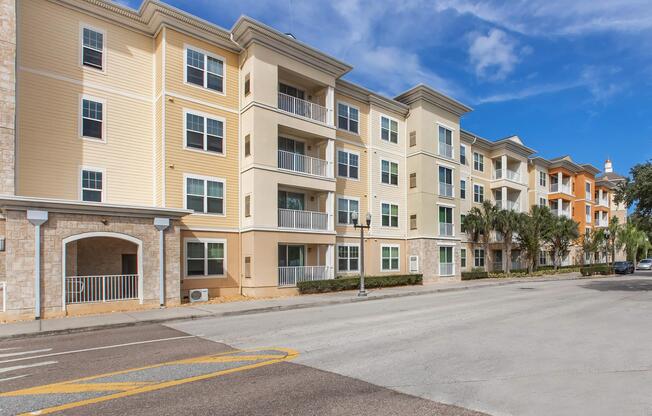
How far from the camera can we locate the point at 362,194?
92.4 ft

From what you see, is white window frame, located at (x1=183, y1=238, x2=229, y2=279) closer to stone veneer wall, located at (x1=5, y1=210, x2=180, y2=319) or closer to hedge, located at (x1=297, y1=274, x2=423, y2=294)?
stone veneer wall, located at (x1=5, y1=210, x2=180, y2=319)

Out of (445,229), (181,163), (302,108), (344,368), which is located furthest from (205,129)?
(445,229)

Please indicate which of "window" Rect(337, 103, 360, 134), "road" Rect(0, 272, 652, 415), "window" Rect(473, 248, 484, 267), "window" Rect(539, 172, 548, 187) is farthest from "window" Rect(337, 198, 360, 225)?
"window" Rect(539, 172, 548, 187)

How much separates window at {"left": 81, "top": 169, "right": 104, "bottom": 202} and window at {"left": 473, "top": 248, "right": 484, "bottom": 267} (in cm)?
3013

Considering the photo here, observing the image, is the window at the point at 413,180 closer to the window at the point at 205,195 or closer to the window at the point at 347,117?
the window at the point at 347,117

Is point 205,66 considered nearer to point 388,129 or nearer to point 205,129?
point 205,129

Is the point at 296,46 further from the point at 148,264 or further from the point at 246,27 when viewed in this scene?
the point at 148,264

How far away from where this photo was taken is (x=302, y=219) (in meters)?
23.2

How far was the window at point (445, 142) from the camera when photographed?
3209 centimetres

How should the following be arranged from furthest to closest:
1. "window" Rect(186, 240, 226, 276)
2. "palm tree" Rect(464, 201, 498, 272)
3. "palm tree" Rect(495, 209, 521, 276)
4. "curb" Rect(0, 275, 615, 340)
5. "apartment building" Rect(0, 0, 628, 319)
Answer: "palm tree" Rect(495, 209, 521, 276) → "palm tree" Rect(464, 201, 498, 272) → "window" Rect(186, 240, 226, 276) → "apartment building" Rect(0, 0, 628, 319) → "curb" Rect(0, 275, 615, 340)

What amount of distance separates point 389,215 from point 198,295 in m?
15.6

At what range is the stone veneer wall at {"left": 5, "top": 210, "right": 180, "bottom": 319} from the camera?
1368 centimetres

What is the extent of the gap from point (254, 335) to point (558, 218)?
135 ft

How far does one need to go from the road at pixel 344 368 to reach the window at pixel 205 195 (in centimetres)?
862
